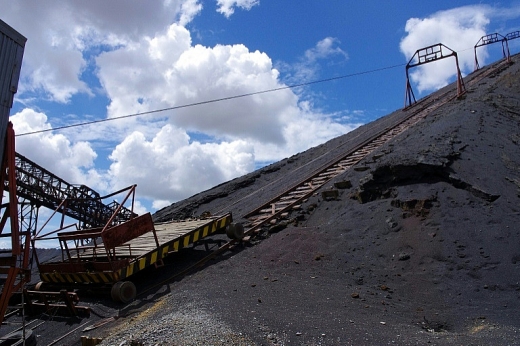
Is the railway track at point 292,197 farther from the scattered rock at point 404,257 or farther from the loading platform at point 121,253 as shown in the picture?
the scattered rock at point 404,257

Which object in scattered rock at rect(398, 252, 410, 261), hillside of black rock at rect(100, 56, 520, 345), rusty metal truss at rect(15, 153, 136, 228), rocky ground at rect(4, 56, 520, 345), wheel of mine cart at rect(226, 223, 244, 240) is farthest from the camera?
rusty metal truss at rect(15, 153, 136, 228)

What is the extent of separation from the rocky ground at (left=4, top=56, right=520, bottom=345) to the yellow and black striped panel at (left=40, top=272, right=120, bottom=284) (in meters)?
0.41

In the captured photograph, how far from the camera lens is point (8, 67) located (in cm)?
667

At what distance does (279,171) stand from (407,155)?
331 inches

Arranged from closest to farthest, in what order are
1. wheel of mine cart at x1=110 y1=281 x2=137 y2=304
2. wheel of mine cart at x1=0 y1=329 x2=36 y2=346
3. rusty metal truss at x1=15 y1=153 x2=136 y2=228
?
1. wheel of mine cart at x1=0 y1=329 x2=36 y2=346
2. wheel of mine cart at x1=110 y1=281 x2=137 y2=304
3. rusty metal truss at x1=15 y1=153 x2=136 y2=228

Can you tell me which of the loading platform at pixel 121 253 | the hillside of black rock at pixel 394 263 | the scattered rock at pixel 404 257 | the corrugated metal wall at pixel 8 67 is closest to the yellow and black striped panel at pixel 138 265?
the loading platform at pixel 121 253

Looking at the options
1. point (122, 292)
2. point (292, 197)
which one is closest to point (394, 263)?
point (292, 197)

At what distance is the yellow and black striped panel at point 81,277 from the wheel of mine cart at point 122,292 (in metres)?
0.26

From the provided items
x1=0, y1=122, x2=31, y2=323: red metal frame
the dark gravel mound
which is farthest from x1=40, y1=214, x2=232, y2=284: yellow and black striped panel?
x1=0, y1=122, x2=31, y2=323: red metal frame

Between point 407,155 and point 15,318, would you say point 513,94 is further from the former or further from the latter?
point 15,318

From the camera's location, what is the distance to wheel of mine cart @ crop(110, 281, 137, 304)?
8.22 metres

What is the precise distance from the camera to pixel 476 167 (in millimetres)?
11312

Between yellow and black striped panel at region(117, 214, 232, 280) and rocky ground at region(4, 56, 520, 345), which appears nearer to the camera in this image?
rocky ground at region(4, 56, 520, 345)

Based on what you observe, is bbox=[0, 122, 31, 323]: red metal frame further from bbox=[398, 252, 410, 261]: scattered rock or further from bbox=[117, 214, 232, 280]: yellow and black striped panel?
bbox=[398, 252, 410, 261]: scattered rock
